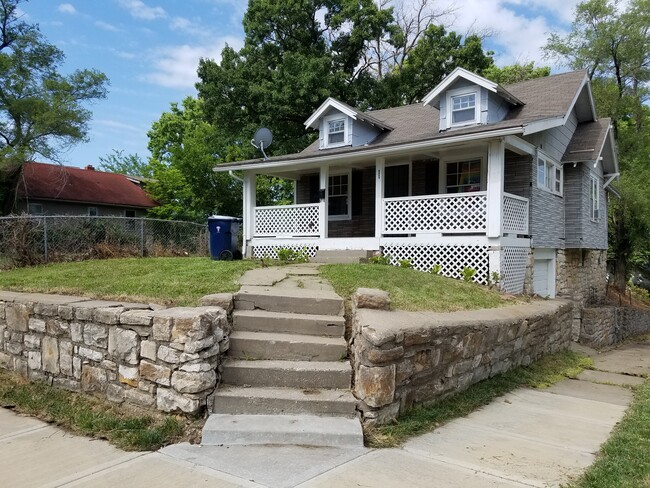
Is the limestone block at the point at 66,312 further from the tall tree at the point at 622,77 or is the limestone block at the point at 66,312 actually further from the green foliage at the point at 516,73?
the green foliage at the point at 516,73

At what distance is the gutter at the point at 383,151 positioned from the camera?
9.48 m

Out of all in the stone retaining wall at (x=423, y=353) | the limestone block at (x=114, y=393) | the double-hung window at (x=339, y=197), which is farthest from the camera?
the double-hung window at (x=339, y=197)

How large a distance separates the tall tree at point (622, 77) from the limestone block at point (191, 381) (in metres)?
20.2

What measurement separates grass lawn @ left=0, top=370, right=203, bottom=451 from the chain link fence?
5768 mm

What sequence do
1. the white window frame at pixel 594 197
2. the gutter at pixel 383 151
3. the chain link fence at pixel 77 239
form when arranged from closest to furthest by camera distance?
the gutter at pixel 383 151 → the chain link fence at pixel 77 239 → the white window frame at pixel 594 197

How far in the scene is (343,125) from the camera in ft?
46.7

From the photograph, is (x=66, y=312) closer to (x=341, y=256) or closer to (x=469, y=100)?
(x=341, y=256)

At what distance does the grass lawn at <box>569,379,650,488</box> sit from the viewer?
3.33 meters

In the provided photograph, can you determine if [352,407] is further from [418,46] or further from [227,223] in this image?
[418,46]

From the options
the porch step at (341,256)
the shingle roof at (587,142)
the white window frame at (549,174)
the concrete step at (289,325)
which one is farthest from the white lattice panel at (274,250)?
the shingle roof at (587,142)

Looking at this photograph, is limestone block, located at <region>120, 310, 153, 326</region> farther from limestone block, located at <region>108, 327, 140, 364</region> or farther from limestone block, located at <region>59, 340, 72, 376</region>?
limestone block, located at <region>59, 340, 72, 376</region>

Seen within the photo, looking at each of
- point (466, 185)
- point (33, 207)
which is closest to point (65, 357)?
point (466, 185)

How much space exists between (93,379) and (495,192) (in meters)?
7.99

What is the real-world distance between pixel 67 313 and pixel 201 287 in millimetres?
1703
